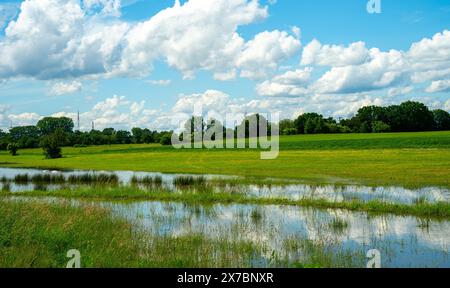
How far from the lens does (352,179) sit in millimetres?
38906

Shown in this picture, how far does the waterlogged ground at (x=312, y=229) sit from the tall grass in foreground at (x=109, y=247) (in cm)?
47

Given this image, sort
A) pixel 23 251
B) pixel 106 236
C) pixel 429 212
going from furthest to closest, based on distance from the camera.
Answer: pixel 429 212
pixel 106 236
pixel 23 251

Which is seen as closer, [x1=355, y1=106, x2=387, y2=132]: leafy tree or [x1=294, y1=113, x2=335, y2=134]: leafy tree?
[x1=294, y1=113, x2=335, y2=134]: leafy tree

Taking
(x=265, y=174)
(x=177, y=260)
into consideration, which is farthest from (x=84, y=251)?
(x=265, y=174)

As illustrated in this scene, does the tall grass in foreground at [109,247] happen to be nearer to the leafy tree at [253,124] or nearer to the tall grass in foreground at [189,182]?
the tall grass in foreground at [189,182]

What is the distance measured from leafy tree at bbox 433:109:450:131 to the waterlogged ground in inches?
4714

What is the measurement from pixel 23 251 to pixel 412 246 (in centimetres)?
1282

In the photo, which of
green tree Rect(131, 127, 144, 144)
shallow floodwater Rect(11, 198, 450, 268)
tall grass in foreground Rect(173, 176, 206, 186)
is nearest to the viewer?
shallow floodwater Rect(11, 198, 450, 268)

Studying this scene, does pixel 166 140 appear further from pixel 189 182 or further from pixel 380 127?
pixel 189 182

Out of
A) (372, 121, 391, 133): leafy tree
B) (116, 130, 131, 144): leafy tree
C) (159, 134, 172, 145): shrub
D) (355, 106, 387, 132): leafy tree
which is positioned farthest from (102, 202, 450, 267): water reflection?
(116, 130, 131, 144): leafy tree

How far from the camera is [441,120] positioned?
14612 cm

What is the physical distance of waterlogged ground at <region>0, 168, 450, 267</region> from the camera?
14684mm

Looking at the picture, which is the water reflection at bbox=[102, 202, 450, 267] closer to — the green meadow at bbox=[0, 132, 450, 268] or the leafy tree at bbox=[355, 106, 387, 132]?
the green meadow at bbox=[0, 132, 450, 268]

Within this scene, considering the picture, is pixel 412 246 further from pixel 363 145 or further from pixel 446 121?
pixel 446 121
